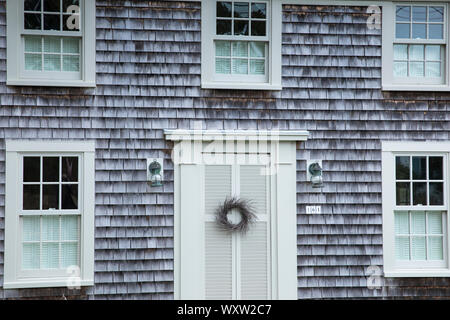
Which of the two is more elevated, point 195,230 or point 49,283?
point 195,230

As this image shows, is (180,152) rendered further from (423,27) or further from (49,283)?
(423,27)

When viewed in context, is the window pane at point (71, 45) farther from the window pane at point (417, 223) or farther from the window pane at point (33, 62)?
the window pane at point (417, 223)

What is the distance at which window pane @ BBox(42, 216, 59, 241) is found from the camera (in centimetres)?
654

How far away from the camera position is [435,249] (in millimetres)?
6965

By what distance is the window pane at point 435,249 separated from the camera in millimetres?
6957

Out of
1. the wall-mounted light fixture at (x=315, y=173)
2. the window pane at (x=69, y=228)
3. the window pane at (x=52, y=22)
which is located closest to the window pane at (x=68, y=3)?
the window pane at (x=52, y=22)

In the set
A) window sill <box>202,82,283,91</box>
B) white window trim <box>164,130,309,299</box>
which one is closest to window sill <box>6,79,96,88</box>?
white window trim <box>164,130,309,299</box>

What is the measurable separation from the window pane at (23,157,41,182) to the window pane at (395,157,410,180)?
14.7ft

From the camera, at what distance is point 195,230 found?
669 centimetres

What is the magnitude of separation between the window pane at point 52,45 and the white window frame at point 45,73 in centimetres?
8

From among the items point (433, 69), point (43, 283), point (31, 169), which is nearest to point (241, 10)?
point (433, 69)

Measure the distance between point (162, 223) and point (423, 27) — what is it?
4.23 metres

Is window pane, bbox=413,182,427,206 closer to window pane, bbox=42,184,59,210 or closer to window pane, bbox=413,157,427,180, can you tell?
window pane, bbox=413,157,427,180
